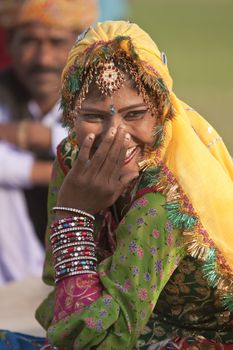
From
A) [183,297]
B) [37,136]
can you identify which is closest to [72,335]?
[183,297]

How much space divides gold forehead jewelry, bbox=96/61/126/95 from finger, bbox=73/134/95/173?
0.16 meters

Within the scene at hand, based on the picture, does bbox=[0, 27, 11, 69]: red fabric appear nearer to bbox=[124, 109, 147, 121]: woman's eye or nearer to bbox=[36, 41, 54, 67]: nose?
bbox=[36, 41, 54, 67]: nose

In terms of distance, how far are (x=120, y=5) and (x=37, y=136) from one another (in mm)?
1652

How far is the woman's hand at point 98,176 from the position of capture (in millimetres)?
3332

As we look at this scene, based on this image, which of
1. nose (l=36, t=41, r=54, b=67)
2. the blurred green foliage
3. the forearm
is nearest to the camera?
the forearm

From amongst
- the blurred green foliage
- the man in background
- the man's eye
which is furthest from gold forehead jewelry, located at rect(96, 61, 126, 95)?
the blurred green foliage

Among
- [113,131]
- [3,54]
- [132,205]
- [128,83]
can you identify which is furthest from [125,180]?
[3,54]

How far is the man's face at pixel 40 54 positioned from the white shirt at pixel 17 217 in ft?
0.74

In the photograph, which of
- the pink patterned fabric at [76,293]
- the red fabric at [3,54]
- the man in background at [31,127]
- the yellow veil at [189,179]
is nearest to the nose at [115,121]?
the yellow veil at [189,179]

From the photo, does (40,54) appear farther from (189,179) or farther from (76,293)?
(76,293)

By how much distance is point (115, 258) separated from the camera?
337cm

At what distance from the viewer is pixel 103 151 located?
333cm

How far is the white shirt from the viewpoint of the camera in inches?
293

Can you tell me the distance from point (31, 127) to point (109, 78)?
13.6ft
